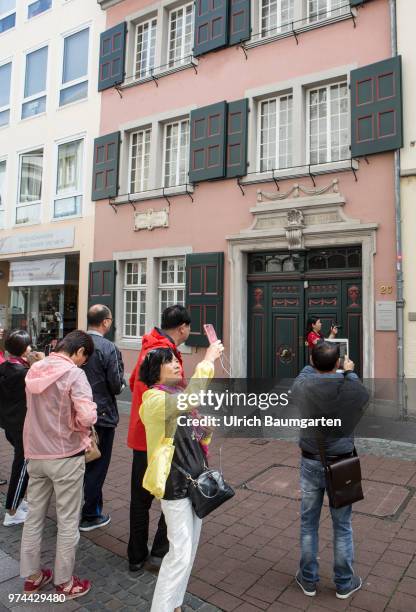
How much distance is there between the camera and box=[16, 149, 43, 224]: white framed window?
1496 cm

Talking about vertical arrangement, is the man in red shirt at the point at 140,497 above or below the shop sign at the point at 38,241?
below

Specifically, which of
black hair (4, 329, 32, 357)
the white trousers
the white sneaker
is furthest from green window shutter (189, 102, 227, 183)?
the white trousers

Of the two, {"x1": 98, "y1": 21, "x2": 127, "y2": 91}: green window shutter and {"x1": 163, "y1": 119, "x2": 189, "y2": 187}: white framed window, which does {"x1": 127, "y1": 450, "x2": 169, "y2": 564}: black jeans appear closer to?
{"x1": 163, "y1": 119, "x2": 189, "y2": 187}: white framed window

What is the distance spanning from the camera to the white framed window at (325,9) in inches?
371

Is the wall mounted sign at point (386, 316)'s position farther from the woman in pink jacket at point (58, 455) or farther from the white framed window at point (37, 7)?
the white framed window at point (37, 7)

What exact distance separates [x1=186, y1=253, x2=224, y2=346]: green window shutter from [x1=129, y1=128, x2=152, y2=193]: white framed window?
115 inches

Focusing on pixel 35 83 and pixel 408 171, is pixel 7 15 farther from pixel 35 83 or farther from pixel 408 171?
pixel 408 171

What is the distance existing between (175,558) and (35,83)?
16292 millimetres

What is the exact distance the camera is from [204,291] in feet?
35.2

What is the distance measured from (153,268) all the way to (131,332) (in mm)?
1871

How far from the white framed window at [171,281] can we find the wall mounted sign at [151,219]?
34.6 inches

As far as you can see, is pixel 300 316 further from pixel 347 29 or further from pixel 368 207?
pixel 347 29

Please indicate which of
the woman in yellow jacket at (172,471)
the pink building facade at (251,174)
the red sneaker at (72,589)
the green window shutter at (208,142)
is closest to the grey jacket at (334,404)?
the woman in yellow jacket at (172,471)

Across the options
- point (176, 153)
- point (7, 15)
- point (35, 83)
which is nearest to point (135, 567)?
point (176, 153)
